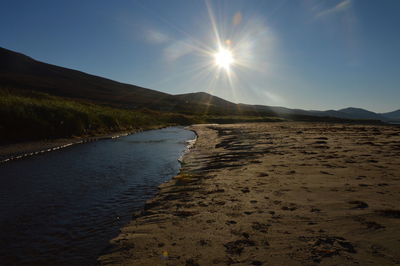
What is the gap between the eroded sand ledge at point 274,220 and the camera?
4297 mm

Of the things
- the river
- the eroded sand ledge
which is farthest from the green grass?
the eroded sand ledge

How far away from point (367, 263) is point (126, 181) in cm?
892

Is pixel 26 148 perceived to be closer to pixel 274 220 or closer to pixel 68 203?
pixel 68 203

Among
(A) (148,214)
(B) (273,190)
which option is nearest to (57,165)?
(A) (148,214)

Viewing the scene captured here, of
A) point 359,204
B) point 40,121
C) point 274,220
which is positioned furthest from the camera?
point 40,121

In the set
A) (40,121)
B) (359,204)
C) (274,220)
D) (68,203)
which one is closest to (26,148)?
(40,121)

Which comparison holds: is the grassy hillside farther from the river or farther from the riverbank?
the river

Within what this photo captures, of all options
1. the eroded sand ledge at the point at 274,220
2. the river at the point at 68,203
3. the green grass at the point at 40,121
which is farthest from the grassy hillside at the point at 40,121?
the eroded sand ledge at the point at 274,220

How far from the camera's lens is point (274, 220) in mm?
5652

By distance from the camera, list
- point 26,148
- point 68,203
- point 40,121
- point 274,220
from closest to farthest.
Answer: point 274,220, point 68,203, point 26,148, point 40,121

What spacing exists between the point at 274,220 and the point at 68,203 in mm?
6278

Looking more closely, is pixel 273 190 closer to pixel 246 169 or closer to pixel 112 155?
pixel 246 169

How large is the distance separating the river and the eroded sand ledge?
77 cm

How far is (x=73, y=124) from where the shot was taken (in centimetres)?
2745
